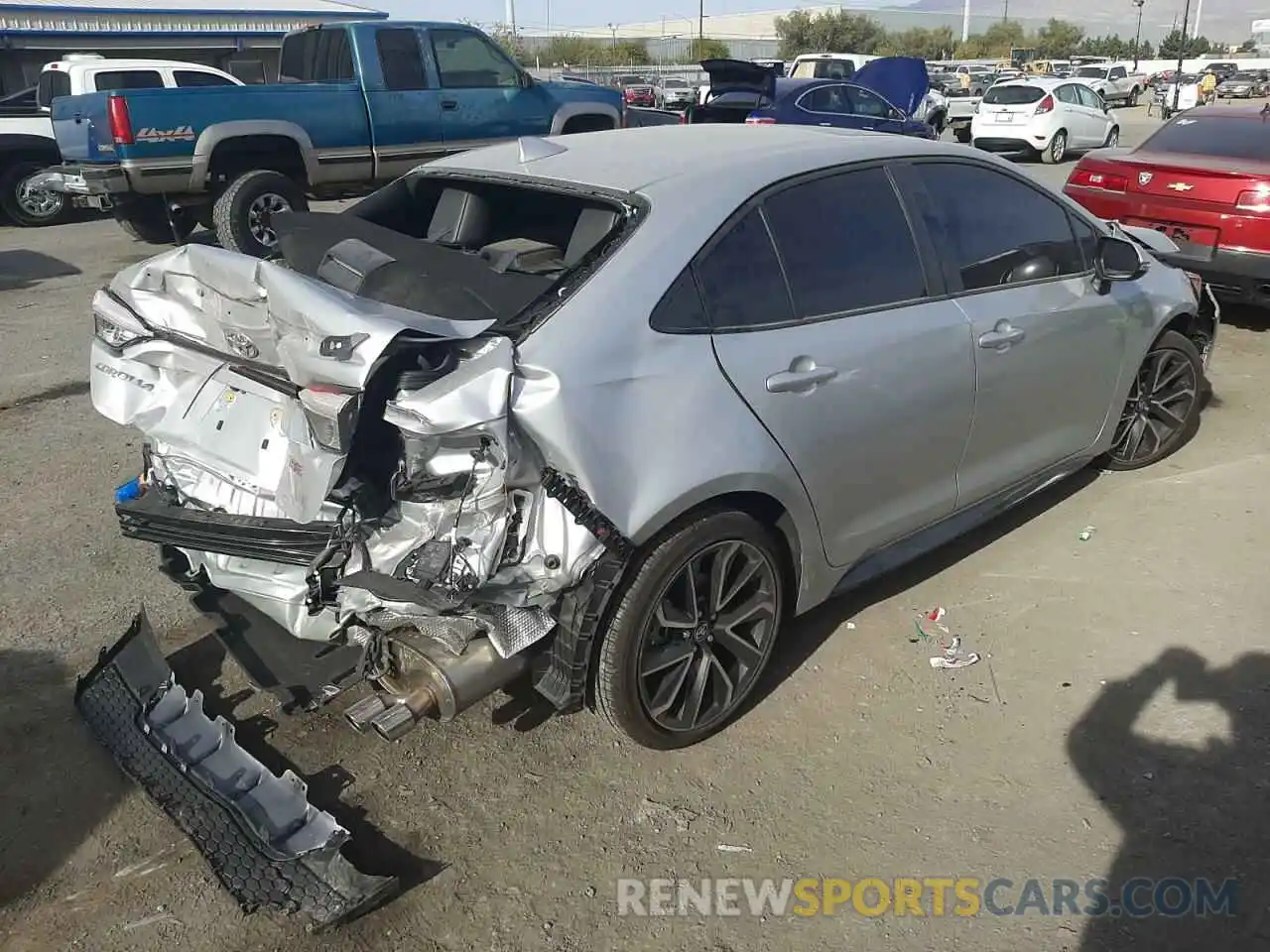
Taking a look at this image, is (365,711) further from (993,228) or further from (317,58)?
(317,58)

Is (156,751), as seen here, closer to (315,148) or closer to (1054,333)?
(1054,333)

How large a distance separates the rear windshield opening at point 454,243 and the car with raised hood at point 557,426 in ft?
0.05

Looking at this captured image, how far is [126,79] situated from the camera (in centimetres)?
1294

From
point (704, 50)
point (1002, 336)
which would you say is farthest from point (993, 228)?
point (704, 50)

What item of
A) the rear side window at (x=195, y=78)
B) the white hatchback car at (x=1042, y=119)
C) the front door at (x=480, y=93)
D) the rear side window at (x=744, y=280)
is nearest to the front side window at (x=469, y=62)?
the front door at (x=480, y=93)

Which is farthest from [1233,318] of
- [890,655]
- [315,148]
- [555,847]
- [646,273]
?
[315,148]

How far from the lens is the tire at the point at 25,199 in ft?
43.0

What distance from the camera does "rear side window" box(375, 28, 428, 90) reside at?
1057 centimetres

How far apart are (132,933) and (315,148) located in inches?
353

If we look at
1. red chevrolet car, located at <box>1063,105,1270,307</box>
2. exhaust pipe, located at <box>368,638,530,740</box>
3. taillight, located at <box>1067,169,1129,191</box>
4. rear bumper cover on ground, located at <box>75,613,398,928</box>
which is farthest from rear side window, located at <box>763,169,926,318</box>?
taillight, located at <box>1067,169,1129,191</box>

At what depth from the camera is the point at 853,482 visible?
11.0ft

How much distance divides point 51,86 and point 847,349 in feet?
45.6

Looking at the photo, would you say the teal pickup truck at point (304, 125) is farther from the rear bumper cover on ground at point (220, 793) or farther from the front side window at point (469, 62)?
the rear bumper cover on ground at point (220, 793)

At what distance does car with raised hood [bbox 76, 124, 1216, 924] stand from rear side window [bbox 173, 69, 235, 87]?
435 inches
